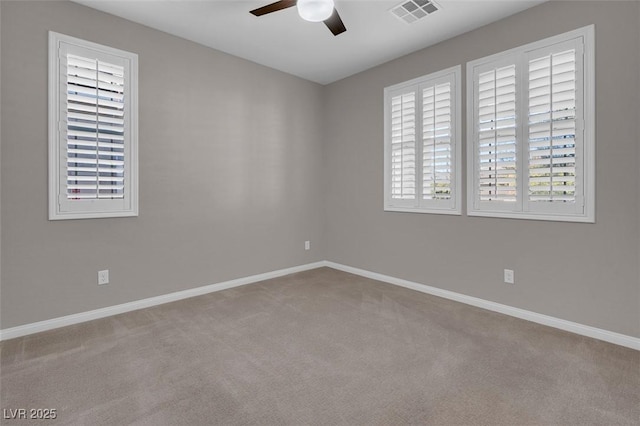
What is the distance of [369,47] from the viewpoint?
144 inches

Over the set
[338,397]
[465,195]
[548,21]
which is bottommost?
[338,397]

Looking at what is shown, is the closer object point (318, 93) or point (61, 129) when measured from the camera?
point (61, 129)

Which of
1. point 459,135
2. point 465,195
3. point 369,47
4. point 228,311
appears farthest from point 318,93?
point 228,311

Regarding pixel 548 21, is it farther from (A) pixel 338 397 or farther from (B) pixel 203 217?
(B) pixel 203 217

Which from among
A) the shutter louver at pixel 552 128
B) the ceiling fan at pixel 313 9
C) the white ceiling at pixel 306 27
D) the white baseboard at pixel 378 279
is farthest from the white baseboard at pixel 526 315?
the ceiling fan at pixel 313 9

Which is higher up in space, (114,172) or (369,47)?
(369,47)

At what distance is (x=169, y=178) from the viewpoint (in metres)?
3.41

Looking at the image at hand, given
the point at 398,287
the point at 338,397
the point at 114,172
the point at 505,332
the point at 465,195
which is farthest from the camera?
the point at 398,287

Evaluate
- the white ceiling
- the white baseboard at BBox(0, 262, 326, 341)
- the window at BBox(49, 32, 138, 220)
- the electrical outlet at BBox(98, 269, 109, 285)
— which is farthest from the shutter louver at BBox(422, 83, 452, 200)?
the electrical outlet at BBox(98, 269, 109, 285)

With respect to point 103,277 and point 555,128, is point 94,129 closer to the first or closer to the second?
point 103,277

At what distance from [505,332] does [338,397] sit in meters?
1.67

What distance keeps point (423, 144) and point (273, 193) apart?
2.02 m

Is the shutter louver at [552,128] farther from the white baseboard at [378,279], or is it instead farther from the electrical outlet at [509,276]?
the white baseboard at [378,279]

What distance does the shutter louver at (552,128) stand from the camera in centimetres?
265
